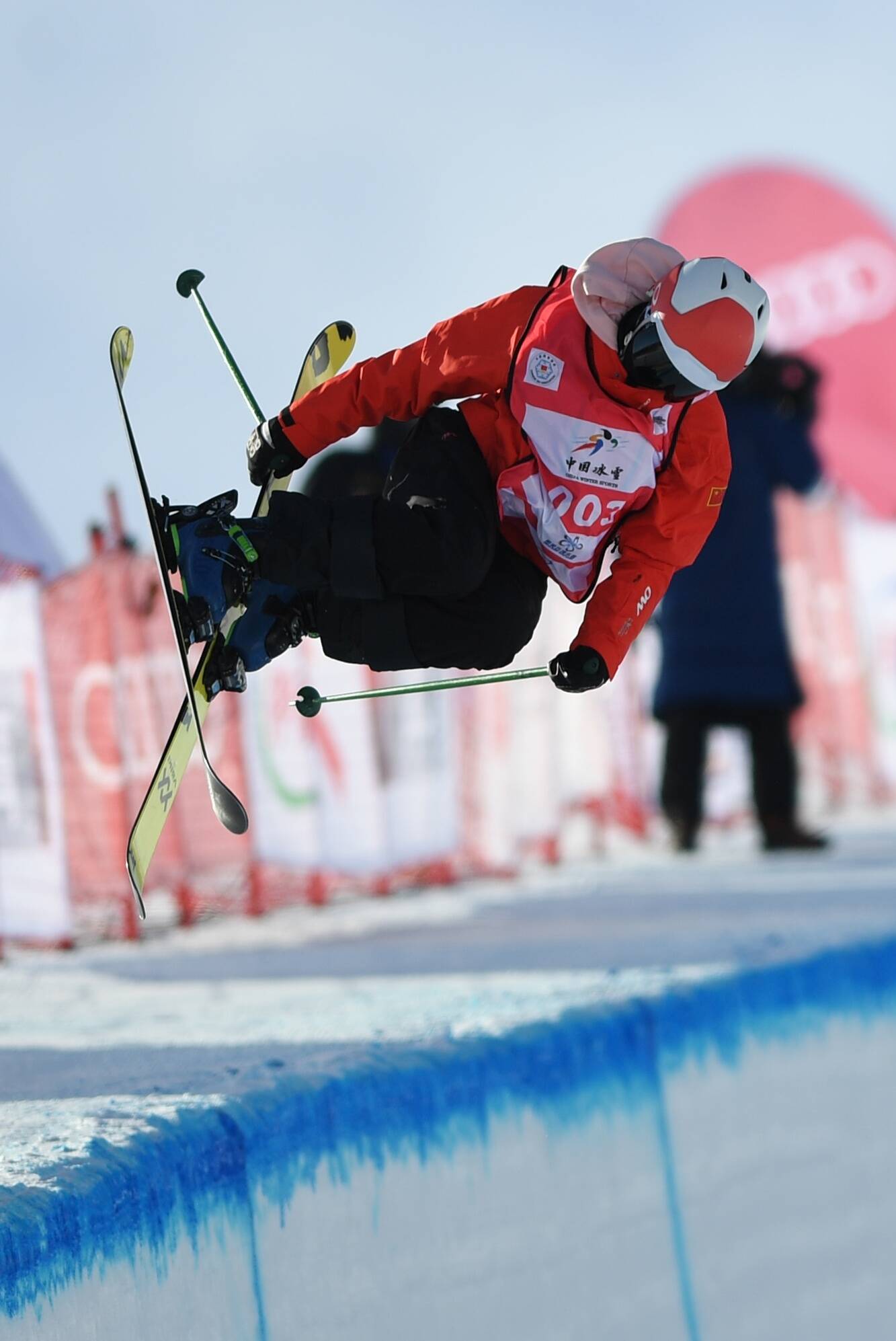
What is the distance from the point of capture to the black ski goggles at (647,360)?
229 cm

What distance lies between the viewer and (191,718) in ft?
9.19

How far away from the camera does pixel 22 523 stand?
4.46 meters

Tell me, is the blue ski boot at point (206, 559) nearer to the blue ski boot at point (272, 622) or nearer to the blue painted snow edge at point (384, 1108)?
the blue ski boot at point (272, 622)

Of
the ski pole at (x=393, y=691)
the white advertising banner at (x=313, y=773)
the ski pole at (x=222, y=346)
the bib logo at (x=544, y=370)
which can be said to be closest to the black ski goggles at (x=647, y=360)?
the bib logo at (x=544, y=370)

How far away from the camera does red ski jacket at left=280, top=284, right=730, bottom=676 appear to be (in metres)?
2.52

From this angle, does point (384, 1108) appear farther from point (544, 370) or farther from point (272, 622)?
point (544, 370)

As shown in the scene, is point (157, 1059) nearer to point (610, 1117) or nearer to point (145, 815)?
point (145, 815)

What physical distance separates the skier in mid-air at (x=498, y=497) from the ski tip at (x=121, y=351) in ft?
1.07

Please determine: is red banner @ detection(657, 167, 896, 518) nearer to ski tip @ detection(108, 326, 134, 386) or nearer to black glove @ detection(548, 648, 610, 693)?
ski tip @ detection(108, 326, 134, 386)

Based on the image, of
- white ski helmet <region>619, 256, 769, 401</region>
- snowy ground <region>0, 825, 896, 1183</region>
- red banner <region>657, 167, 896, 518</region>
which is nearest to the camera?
white ski helmet <region>619, 256, 769, 401</region>

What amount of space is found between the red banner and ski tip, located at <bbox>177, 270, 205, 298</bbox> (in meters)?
6.61

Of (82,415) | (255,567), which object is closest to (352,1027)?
(255,567)

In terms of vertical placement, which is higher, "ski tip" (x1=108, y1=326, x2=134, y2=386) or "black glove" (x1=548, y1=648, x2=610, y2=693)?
"ski tip" (x1=108, y1=326, x2=134, y2=386)

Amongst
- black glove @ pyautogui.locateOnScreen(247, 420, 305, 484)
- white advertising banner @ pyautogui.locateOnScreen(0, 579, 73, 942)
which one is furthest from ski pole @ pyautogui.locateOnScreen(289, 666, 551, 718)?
white advertising banner @ pyautogui.locateOnScreen(0, 579, 73, 942)
